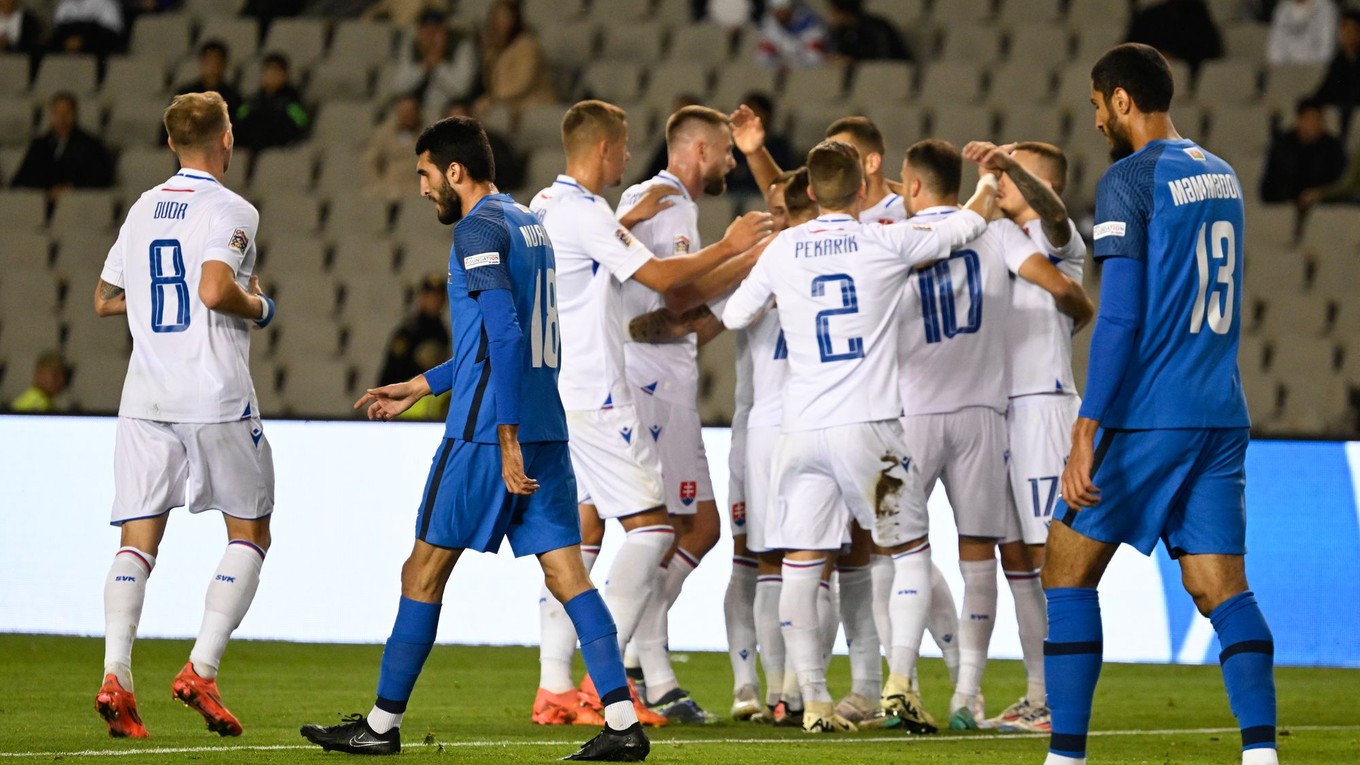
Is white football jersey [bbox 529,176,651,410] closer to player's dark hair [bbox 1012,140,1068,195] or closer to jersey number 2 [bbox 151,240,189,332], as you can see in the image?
jersey number 2 [bbox 151,240,189,332]

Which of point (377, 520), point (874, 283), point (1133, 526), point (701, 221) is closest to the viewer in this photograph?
point (1133, 526)

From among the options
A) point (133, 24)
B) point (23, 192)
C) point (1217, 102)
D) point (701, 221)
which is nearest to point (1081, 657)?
point (701, 221)

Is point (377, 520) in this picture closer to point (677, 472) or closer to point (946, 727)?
point (677, 472)

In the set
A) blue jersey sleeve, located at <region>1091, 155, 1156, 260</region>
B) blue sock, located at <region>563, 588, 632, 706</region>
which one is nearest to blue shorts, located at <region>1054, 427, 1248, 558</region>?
blue jersey sleeve, located at <region>1091, 155, 1156, 260</region>

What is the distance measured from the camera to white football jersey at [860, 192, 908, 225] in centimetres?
830

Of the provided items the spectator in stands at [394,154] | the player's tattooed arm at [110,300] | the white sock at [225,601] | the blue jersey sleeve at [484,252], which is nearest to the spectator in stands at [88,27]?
the spectator in stands at [394,154]

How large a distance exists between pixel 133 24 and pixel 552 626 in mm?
11758

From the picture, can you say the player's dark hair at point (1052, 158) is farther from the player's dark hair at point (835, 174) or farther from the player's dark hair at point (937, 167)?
the player's dark hair at point (835, 174)

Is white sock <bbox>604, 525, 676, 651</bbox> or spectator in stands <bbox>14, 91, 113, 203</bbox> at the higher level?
spectator in stands <bbox>14, 91, 113, 203</bbox>

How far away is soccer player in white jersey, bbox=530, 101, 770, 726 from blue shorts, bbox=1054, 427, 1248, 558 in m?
2.57

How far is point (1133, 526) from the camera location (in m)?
5.17

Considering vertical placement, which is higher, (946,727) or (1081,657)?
(1081,657)

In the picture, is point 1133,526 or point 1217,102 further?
point 1217,102

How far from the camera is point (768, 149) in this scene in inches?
543
